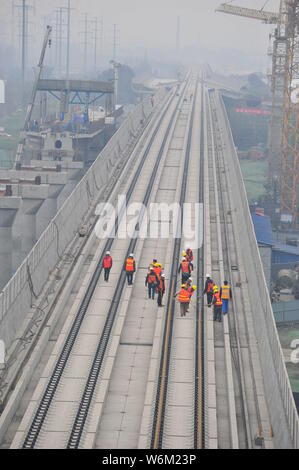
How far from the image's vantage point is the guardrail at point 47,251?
88.5 feet

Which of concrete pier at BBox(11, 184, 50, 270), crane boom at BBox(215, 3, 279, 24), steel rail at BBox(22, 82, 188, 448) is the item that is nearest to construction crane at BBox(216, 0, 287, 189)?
crane boom at BBox(215, 3, 279, 24)

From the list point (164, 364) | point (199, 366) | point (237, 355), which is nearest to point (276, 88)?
point (237, 355)

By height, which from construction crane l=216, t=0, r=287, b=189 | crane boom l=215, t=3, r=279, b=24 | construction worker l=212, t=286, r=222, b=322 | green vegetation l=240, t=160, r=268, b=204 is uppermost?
crane boom l=215, t=3, r=279, b=24

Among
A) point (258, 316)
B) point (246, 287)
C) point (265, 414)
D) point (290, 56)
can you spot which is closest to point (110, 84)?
point (290, 56)

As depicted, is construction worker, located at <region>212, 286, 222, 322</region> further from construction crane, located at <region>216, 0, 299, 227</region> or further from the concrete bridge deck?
construction crane, located at <region>216, 0, 299, 227</region>

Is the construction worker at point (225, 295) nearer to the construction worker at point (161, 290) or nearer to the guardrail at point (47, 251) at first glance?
the construction worker at point (161, 290)

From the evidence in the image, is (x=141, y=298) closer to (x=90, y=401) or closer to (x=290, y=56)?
(x=90, y=401)

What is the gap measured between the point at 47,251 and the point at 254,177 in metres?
57.1

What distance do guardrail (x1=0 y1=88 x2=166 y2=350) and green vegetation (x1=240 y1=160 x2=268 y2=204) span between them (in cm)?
2439

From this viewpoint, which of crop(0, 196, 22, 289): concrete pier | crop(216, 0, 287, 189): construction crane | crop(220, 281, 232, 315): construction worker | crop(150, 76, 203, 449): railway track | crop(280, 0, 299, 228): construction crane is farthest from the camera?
crop(216, 0, 287, 189): construction crane

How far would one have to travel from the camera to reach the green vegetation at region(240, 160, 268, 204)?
79.4 m

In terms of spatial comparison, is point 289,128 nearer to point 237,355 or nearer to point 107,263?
point 107,263

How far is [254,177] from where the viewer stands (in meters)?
88.1
